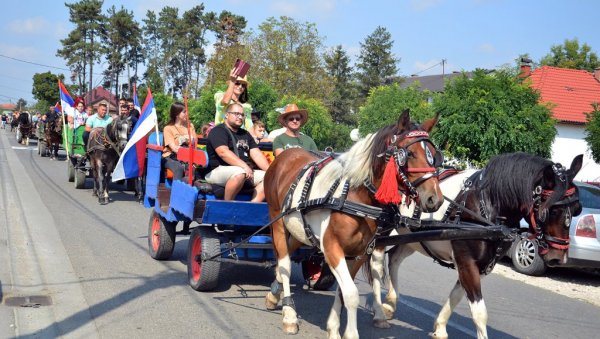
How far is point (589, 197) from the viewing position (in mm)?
9781

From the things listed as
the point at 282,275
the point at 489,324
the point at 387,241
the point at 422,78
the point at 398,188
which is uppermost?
the point at 422,78

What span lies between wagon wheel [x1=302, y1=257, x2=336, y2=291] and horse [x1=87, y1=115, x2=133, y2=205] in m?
7.48

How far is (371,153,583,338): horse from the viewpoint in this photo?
504 cm

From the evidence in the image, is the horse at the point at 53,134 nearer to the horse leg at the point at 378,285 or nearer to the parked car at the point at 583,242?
the parked car at the point at 583,242

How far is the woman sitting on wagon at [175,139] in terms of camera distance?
26.0 ft

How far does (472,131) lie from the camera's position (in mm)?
15539

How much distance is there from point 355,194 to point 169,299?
2721 mm

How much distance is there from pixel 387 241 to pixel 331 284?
2345mm

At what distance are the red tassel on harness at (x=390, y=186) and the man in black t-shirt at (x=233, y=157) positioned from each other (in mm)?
2480

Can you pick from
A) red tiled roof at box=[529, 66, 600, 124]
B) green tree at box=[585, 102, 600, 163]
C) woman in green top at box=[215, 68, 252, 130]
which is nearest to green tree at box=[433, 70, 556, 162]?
green tree at box=[585, 102, 600, 163]

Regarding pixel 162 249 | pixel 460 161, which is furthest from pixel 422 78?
pixel 162 249

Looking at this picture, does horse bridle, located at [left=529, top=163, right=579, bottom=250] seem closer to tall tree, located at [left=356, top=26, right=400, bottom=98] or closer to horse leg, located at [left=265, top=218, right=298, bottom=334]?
horse leg, located at [left=265, top=218, right=298, bottom=334]

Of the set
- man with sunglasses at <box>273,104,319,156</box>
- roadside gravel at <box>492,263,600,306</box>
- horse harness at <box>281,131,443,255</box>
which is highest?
man with sunglasses at <box>273,104,319,156</box>

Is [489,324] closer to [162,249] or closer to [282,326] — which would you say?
[282,326]
